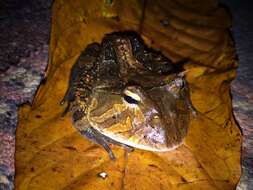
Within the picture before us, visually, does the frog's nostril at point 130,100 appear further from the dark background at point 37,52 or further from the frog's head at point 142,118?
the dark background at point 37,52

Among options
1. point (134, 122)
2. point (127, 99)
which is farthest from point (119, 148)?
point (127, 99)

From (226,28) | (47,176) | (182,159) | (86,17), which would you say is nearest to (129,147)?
(182,159)

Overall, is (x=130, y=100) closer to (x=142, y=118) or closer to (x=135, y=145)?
(x=142, y=118)

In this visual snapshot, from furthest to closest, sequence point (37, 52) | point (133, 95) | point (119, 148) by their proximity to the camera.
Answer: point (37, 52), point (119, 148), point (133, 95)

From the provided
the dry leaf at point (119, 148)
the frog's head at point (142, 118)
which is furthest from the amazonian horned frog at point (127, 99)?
the dry leaf at point (119, 148)

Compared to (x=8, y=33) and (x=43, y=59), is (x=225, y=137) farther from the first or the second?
(x=8, y=33)

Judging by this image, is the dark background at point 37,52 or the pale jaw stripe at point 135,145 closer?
the pale jaw stripe at point 135,145

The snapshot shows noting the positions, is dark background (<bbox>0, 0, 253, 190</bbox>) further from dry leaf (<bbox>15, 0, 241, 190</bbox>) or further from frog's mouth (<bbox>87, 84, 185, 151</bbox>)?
frog's mouth (<bbox>87, 84, 185, 151</bbox>)
